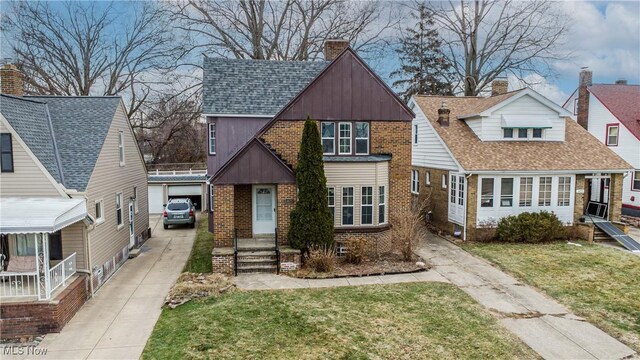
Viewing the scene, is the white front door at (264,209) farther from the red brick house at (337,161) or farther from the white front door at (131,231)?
the white front door at (131,231)

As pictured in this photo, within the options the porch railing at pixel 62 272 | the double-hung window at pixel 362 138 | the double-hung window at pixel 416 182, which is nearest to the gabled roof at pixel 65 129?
the porch railing at pixel 62 272

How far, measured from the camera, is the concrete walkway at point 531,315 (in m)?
8.55

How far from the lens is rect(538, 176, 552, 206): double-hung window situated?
18442 mm

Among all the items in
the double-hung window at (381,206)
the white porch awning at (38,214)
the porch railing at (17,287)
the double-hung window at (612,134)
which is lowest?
the porch railing at (17,287)

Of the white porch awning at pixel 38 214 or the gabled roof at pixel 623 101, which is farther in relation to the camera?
the gabled roof at pixel 623 101

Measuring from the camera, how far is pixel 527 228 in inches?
696

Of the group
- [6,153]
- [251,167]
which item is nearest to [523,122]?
[251,167]

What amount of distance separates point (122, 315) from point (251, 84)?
10.8m

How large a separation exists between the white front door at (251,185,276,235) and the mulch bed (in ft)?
9.66

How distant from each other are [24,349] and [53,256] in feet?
11.3

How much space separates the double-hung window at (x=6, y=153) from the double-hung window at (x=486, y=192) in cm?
1701

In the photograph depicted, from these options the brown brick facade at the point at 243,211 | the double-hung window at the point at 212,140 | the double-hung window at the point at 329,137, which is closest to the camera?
the brown brick facade at the point at 243,211

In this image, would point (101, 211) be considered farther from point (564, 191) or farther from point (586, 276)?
point (564, 191)

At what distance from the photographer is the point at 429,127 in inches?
818
